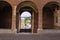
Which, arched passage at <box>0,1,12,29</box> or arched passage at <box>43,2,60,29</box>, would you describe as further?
arched passage at <box>43,2,60,29</box>

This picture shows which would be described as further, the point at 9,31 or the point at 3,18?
the point at 3,18

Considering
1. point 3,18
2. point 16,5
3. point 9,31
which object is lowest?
point 9,31

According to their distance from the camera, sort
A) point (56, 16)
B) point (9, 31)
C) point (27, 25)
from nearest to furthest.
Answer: point (9, 31)
point (56, 16)
point (27, 25)

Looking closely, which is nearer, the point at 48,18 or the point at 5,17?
the point at 5,17

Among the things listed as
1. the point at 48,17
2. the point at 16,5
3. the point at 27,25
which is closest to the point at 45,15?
the point at 48,17

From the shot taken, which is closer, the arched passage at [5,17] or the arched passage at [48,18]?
the arched passage at [5,17]

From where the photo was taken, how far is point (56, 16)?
2225cm

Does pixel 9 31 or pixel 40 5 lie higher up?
pixel 40 5

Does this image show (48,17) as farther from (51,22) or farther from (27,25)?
(27,25)

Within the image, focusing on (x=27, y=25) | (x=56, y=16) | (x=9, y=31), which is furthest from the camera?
(x=27, y=25)

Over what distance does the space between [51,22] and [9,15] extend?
19.8ft

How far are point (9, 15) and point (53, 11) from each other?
6.19m

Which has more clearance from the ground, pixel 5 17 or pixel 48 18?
pixel 5 17

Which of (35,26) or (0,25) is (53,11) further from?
(0,25)
